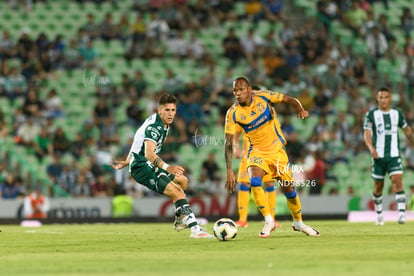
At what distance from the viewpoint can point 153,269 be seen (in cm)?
994

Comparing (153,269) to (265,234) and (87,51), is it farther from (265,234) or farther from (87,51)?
(87,51)

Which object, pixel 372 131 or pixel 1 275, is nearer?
pixel 1 275

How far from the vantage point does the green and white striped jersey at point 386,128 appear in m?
19.7

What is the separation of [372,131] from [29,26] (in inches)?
601

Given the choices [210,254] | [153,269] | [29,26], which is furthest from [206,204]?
[153,269]

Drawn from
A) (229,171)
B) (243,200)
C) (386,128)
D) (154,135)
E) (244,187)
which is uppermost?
(154,135)

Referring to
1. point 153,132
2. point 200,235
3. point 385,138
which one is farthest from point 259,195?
point 385,138

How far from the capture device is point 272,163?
49.4 feet

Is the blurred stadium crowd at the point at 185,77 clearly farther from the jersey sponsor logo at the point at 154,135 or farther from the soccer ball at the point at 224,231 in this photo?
the soccer ball at the point at 224,231

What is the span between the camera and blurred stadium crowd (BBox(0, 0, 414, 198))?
89.4 feet

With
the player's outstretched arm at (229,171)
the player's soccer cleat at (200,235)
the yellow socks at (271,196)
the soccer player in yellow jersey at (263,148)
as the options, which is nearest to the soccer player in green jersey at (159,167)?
the player's soccer cleat at (200,235)

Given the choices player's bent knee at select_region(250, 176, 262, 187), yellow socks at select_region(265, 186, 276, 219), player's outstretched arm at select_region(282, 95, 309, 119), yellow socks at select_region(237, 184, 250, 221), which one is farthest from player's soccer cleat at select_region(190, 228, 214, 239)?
yellow socks at select_region(237, 184, 250, 221)

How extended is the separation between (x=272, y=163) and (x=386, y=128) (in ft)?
17.5

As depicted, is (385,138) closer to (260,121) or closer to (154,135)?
(260,121)
